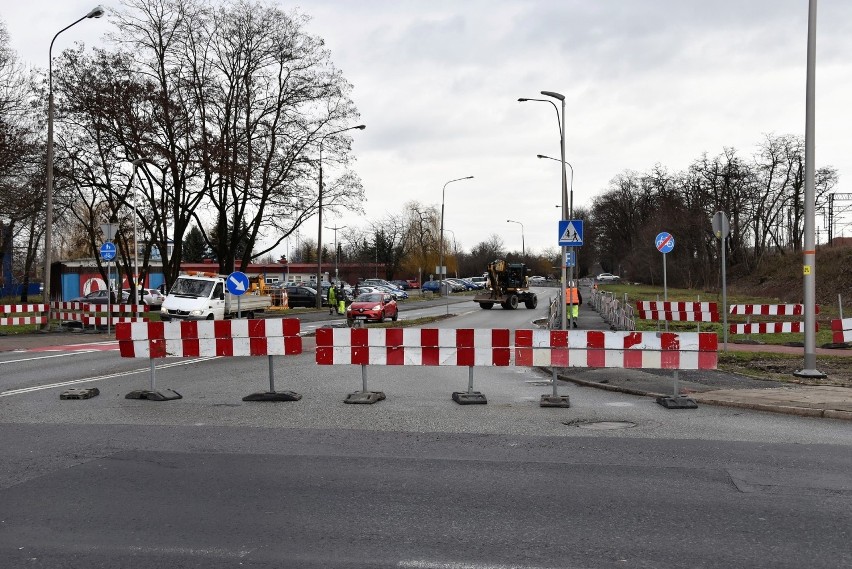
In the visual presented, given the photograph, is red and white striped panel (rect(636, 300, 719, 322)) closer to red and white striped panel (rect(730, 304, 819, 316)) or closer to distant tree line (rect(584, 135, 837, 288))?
red and white striped panel (rect(730, 304, 819, 316))

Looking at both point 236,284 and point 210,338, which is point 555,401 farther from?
point 236,284

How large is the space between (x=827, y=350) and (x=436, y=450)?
50.3 ft

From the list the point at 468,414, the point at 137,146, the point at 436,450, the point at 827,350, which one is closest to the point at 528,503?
the point at 436,450

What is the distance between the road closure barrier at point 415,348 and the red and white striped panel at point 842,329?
12209 mm

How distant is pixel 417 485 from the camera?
6570 mm

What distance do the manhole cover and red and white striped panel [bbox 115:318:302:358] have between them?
183 inches

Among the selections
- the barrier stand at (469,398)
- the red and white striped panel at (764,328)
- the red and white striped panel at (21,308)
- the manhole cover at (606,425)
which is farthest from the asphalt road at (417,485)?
the red and white striped panel at (21,308)

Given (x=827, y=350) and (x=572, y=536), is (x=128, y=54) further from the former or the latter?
(x=572, y=536)

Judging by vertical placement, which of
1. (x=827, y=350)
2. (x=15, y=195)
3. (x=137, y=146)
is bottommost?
(x=827, y=350)

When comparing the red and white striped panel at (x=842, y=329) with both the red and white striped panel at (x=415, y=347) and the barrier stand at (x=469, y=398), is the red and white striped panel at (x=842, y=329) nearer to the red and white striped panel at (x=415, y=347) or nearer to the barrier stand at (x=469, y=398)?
the red and white striped panel at (x=415, y=347)

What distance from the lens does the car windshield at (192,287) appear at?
3319 centimetres

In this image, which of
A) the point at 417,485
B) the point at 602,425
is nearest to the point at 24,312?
the point at 602,425

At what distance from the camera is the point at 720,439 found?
8.66 metres

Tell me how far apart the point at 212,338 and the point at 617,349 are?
19.9ft
